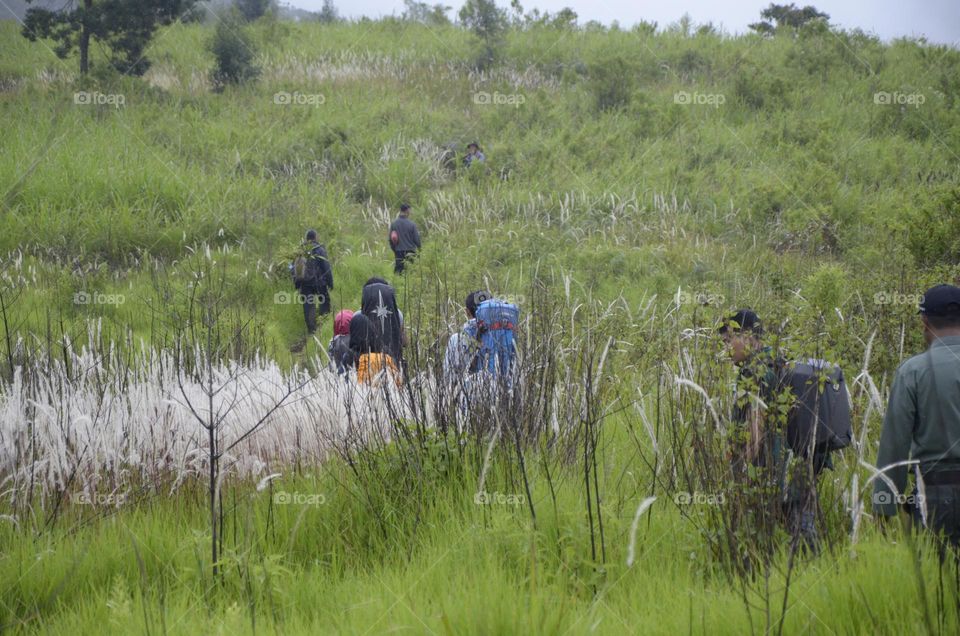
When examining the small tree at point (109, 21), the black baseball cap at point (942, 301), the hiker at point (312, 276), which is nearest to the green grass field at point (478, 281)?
the hiker at point (312, 276)

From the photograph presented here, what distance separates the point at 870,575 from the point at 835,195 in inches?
563

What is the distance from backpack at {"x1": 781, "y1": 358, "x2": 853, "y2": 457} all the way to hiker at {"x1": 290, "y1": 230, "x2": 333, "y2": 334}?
8.17 meters

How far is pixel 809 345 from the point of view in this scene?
3.91m

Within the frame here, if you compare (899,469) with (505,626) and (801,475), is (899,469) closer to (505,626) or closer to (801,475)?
(801,475)

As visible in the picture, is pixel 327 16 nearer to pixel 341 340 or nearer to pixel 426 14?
pixel 426 14

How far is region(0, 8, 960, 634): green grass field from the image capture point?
3.12 m

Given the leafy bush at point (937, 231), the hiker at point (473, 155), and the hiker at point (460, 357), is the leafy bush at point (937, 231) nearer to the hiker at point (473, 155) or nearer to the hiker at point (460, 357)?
the hiker at point (460, 357)

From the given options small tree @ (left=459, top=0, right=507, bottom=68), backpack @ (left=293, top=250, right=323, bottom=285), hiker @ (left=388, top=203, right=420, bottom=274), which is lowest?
backpack @ (left=293, top=250, right=323, bottom=285)

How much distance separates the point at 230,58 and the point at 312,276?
14210mm

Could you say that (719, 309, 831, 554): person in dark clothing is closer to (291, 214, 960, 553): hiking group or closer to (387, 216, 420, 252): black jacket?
(291, 214, 960, 553): hiking group

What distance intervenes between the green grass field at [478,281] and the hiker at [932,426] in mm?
266

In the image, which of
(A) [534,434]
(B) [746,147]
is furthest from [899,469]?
(B) [746,147]

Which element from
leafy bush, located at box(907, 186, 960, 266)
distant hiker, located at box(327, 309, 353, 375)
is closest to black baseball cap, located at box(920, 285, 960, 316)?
distant hiker, located at box(327, 309, 353, 375)

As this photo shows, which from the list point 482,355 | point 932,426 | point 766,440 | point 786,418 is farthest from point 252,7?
point 932,426
